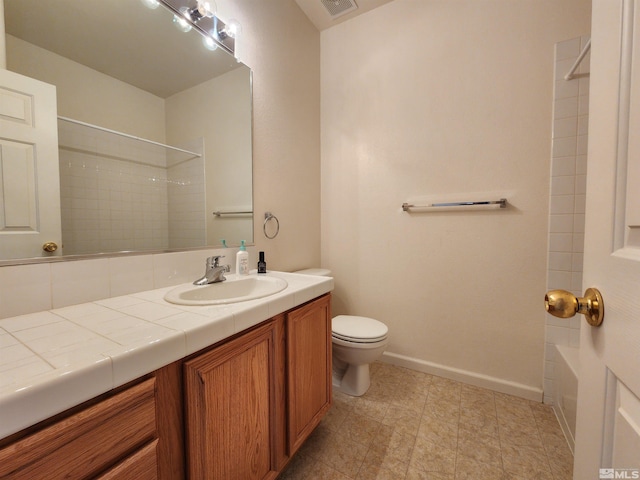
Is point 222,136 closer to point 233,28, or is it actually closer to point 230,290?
point 233,28

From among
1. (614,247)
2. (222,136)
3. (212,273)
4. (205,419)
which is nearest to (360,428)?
(205,419)

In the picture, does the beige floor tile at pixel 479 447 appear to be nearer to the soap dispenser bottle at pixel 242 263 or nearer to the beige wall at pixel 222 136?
the soap dispenser bottle at pixel 242 263

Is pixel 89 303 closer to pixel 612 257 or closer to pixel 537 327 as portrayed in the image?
pixel 612 257

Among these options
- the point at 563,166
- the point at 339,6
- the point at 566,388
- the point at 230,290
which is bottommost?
the point at 566,388

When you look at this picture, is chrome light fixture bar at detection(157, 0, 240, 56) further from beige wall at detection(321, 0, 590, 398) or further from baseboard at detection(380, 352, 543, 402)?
baseboard at detection(380, 352, 543, 402)

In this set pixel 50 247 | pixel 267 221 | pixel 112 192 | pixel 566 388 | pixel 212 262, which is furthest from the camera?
pixel 267 221

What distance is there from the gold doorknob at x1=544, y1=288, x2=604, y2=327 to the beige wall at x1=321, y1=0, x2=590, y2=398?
51.2 inches

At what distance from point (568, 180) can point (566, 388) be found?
107 centimetres

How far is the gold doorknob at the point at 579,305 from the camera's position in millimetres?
420

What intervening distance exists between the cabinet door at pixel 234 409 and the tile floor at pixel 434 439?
38cm

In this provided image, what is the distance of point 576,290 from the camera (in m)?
1.40

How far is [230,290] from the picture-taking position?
1.18 metres

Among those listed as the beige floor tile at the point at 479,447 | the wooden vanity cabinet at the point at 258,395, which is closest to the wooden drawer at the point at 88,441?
the wooden vanity cabinet at the point at 258,395

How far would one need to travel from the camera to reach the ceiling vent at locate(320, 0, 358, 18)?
1.82 metres
